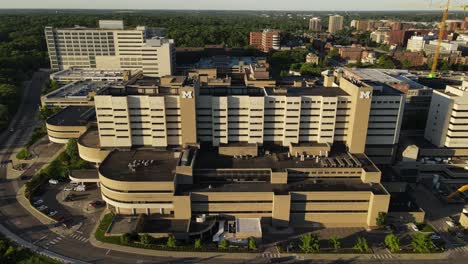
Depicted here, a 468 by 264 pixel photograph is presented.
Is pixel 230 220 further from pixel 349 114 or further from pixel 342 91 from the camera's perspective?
pixel 342 91

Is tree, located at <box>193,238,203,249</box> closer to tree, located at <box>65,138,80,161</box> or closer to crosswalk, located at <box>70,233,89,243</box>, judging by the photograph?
crosswalk, located at <box>70,233,89,243</box>

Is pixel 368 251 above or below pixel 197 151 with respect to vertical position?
below

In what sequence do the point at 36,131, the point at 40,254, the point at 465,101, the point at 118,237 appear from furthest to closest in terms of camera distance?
the point at 36,131
the point at 465,101
the point at 118,237
the point at 40,254

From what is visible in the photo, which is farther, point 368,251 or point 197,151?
point 197,151

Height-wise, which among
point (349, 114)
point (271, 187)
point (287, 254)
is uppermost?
point (349, 114)

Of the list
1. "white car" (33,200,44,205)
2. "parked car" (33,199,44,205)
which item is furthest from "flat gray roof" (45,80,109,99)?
"white car" (33,200,44,205)

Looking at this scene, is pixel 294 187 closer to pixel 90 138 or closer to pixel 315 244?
pixel 315 244

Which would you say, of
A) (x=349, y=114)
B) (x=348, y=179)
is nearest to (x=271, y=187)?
(x=348, y=179)
